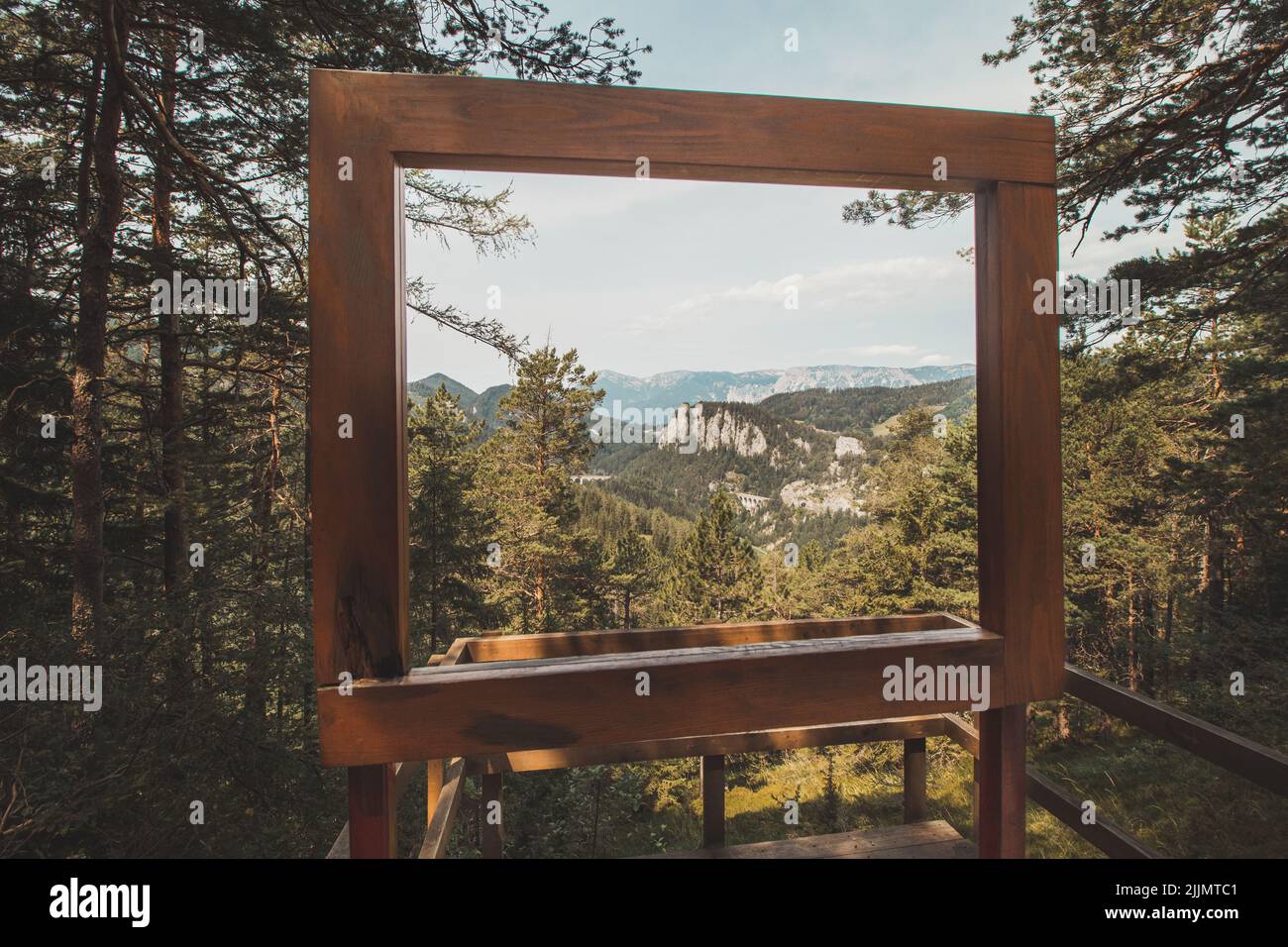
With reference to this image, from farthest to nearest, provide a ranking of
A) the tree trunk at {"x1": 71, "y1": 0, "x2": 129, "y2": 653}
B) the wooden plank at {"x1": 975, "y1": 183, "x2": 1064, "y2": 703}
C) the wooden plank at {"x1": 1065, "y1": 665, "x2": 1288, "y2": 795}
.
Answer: the tree trunk at {"x1": 71, "y1": 0, "x2": 129, "y2": 653} → the wooden plank at {"x1": 1065, "y1": 665, "x2": 1288, "y2": 795} → the wooden plank at {"x1": 975, "y1": 183, "x2": 1064, "y2": 703}

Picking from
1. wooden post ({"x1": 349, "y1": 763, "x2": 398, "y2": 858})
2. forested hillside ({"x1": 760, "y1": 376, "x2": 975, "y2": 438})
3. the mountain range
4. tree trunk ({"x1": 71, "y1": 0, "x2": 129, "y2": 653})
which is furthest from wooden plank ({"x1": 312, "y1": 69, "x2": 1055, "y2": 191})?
forested hillside ({"x1": 760, "y1": 376, "x2": 975, "y2": 438})

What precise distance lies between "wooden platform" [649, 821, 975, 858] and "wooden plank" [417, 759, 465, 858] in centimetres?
68

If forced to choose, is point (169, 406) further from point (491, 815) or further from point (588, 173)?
point (588, 173)

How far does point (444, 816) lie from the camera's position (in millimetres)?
1446

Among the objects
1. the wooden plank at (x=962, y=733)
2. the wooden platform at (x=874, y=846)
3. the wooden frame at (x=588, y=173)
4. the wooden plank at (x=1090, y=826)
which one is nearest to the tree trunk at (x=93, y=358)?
the wooden frame at (x=588, y=173)

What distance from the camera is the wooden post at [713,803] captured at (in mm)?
1728

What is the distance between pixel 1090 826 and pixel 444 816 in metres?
1.75

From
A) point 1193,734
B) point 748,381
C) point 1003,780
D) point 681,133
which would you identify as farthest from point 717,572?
point 681,133

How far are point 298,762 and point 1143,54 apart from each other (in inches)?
330

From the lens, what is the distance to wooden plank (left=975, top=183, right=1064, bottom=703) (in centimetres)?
103

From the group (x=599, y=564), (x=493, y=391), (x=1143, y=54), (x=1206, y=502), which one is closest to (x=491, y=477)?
(x=493, y=391)

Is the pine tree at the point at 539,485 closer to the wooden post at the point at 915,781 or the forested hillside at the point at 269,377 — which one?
the forested hillside at the point at 269,377

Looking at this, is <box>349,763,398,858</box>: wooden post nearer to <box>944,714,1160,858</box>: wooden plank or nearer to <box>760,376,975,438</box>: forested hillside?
<box>944,714,1160,858</box>: wooden plank

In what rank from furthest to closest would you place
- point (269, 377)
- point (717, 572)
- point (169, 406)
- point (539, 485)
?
1. point (717, 572)
2. point (539, 485)
3. point (169, 406)
4. point (269, 377)
